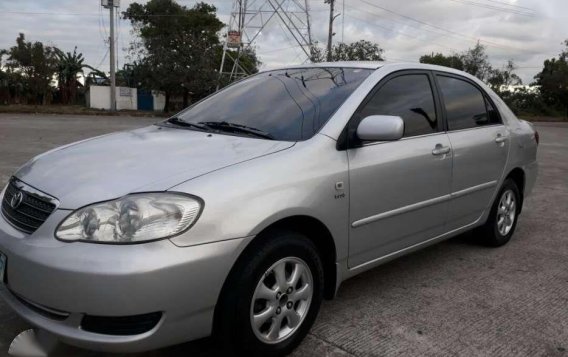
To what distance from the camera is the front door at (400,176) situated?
3.08m

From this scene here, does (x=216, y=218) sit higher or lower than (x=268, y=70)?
lower

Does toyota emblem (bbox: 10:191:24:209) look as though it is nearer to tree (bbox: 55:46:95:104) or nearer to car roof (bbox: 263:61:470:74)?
car roof (bbox: 263:61:470:74)

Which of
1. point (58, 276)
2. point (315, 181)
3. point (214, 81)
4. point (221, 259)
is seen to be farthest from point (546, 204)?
point (214, 81)

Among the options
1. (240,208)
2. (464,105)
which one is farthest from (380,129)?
(464,105)

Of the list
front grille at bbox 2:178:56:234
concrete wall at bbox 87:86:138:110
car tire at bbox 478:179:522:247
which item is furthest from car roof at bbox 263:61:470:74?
concrete wall at bbox 87:86:138:110

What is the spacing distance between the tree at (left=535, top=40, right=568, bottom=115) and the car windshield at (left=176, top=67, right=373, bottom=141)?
4811 cm

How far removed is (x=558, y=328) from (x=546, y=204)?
3.88 metres

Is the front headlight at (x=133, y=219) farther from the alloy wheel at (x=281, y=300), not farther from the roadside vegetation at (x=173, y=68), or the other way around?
the roadside vegetation at (x=173, y=68)

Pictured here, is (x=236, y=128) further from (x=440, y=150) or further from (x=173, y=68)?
(x=173, y=68)

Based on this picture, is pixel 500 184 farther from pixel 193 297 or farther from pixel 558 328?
pixel 193 297

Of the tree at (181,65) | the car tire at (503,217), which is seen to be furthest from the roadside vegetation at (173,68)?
the car tire at (503,217)

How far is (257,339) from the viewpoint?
254cm

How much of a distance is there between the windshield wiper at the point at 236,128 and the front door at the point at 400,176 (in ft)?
1.65

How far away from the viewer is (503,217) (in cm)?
471
